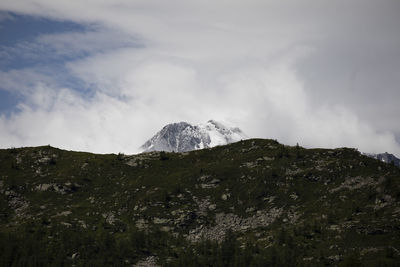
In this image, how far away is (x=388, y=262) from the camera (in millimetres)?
197750

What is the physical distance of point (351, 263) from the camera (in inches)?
5999

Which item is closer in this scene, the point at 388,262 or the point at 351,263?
the point at 351,263

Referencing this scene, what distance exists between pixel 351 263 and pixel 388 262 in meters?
53.7
